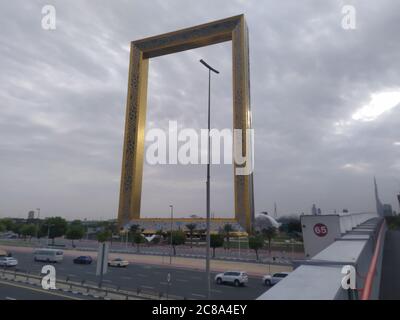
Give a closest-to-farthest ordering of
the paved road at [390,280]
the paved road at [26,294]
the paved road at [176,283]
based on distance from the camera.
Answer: the paved road at [390,280], the paved road at [26,294], the paved road at [176,283]

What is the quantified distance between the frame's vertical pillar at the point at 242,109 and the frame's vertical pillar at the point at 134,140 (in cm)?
1587

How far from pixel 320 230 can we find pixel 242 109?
26.4 meters

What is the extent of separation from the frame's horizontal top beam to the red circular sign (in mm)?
35310

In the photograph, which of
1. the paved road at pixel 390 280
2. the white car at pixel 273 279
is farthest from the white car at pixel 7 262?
the paved road at pixel 390 280

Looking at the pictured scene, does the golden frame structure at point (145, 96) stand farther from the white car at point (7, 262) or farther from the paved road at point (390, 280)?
the paved road at point (390, 280)

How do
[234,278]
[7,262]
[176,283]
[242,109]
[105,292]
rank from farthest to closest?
[242,109] < [7,262] < [234,278] < [176,283] < [105,292]

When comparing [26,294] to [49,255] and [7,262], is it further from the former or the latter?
[49,255]

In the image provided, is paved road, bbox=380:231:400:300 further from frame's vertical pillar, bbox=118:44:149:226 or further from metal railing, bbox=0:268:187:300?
frame's vertical pillar, bbox=118:44:149:226

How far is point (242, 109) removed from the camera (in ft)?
119

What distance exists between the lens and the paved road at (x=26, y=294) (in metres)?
15.0

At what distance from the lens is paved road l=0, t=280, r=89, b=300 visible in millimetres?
15031

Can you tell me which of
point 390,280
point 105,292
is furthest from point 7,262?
point 390,280

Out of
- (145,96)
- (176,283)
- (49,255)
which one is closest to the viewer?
(176,283)
